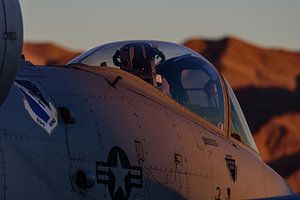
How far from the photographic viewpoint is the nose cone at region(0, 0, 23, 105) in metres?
8.26

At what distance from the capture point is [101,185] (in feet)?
35.1

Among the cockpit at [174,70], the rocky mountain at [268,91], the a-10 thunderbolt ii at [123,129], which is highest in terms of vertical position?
the rocky mountain at [268,91]

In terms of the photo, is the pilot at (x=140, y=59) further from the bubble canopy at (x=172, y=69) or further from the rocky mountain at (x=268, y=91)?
the rocky mountain at (x=268, y=91)

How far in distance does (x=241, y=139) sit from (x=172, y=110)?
1.99 m

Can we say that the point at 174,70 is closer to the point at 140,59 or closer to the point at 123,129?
the point at 140,59

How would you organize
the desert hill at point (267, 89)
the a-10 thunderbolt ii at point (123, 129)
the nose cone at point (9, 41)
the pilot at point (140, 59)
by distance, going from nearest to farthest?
the nose cone at point (9, 41) → the a-10 thunderbolt ii at point (123, 129) → the pilot at point (140, 59) → the desert hill at point (267, 89)

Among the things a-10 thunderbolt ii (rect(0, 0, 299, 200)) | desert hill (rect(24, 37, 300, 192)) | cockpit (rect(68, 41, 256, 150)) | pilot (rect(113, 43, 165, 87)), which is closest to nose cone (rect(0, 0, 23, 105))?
a-10 thunderbolt ii (rect(0, 0, 299, 200))

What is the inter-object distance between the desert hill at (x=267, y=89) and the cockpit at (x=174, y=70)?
4375 cm

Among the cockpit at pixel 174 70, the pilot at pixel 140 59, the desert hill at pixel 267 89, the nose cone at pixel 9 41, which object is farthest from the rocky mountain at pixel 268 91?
the nose cone at pixel 9 41

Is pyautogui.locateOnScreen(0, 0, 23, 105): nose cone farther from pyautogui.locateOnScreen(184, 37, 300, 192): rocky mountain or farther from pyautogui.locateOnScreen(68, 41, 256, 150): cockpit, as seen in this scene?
pyautogui.locateOnScreen(184, 37, 300, 192): rocky mountain

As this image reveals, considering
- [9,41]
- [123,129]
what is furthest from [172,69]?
[9,41]

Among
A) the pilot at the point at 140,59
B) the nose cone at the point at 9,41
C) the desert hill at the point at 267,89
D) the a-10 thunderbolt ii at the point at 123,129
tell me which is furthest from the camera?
the desert hill at the point at 267,89

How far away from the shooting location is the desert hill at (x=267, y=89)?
69250 millimetres

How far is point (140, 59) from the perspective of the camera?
13.3m
